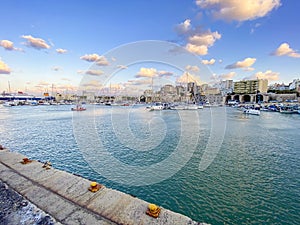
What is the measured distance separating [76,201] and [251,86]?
514ft

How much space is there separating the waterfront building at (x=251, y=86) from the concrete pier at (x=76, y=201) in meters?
149

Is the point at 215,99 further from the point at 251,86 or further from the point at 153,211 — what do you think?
the point at 153,211

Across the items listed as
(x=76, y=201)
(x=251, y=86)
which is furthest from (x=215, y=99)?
(x=76, y=201)

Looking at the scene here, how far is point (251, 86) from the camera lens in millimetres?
132375

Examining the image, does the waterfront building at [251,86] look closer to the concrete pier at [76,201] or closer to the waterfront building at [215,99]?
the waterfront building at [215,99]

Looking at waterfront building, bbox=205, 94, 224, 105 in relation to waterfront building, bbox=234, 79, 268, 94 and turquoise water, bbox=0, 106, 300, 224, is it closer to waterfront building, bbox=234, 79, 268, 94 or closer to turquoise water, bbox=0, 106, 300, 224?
waterfront building, bbox=234, 79, 268, 94

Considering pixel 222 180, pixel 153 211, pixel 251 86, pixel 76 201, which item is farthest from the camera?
pixel 251 86

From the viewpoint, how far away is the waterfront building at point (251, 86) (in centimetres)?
12925

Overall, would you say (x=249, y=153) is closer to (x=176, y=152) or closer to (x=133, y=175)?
(x=176, y=152)

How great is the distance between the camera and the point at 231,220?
5.39 metres

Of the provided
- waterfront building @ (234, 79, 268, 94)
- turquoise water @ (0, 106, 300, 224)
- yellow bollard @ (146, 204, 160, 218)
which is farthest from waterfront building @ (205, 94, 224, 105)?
yellow bollard @ (146, 204, 160, 218)

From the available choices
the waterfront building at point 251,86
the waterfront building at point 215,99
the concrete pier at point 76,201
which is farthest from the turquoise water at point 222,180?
the waterfront building at point 251,86

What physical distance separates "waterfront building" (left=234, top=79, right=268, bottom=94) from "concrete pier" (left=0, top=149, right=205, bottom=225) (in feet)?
489

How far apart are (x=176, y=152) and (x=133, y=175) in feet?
16.0
